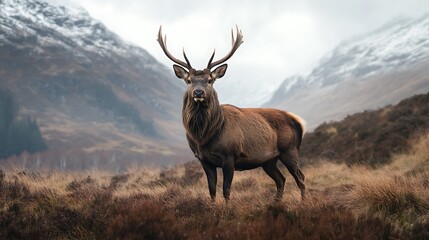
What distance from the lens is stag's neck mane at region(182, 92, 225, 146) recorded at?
688 centimetres

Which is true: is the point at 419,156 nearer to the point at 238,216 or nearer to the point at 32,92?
the point at 238,216

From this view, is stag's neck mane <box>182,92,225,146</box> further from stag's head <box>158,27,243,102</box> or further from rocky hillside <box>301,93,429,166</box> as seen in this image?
rocky hillside <box>301,93,429,166</box>

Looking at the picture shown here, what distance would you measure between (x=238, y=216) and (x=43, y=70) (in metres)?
164

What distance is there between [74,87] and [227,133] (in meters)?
162

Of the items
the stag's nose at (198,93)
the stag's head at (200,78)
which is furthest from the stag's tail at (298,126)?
the stag's nose at (198,93)

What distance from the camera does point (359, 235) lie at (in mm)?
3848

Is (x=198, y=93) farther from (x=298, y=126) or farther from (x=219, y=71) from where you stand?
(x=298, y=126)

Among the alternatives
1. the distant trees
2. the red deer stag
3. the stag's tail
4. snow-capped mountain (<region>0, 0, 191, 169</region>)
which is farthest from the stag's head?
snow-capped mountain (<region>0, 0, 191, 169</region>)

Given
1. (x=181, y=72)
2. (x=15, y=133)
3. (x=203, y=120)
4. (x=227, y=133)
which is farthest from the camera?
(x=15, y=133)

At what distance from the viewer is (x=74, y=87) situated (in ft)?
525

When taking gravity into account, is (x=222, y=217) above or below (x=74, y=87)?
below

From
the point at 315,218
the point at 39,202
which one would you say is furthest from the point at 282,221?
the point at 39,202

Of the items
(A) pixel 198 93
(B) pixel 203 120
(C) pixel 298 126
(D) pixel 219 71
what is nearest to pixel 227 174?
(B) pixel 203 120

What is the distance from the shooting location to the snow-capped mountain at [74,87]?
128 metres
